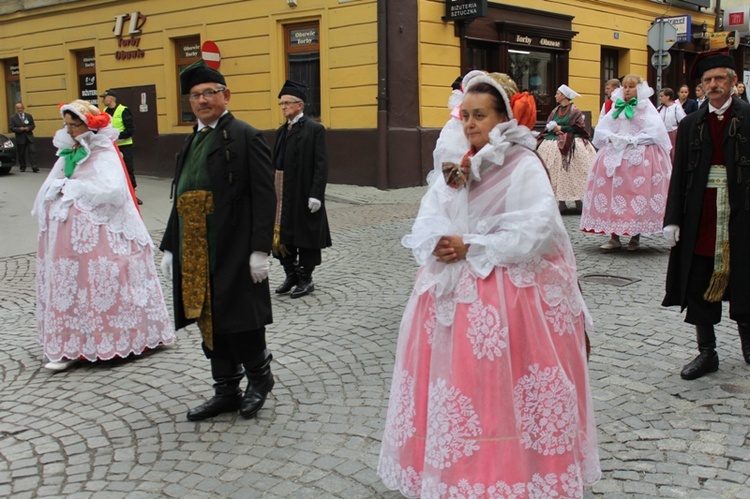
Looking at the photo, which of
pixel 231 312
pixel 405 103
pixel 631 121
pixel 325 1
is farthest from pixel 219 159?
pixel 325 1

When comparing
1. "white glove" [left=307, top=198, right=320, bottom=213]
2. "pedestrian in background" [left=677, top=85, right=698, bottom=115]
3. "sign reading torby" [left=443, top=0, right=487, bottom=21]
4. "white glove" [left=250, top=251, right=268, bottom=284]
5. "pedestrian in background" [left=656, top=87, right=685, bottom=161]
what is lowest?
"white glove" [left=250, top=251, right=268, bottom=284]

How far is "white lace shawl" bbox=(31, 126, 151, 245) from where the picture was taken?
5.30m

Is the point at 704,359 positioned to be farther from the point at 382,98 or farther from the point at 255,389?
the point at 382,98

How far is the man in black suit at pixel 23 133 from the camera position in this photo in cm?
2020

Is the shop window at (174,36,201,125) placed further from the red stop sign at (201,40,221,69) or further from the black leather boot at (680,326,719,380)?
the black leather boot at (680,326,719,380)

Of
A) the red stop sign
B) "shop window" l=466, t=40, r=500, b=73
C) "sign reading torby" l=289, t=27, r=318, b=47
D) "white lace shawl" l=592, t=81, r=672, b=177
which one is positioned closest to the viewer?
"white lace shawl" l=592, t=81, r=672, b=177

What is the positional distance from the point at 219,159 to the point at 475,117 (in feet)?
5.34

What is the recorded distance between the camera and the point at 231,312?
4.09 m

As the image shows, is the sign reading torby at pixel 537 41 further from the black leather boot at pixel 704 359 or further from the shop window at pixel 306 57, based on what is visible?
the black leather boot at pixel 704 359

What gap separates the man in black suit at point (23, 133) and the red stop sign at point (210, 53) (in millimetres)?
Answer: 6585

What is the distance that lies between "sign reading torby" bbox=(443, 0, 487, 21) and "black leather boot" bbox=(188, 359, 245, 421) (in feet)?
40.0

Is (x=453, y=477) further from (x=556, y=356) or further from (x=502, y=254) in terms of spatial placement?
(x=502, y=254)

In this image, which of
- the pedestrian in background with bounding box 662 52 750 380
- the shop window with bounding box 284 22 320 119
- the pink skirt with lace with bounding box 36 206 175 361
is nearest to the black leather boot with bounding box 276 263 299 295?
the pink skirt with lace with bounding box 36 206 175 361

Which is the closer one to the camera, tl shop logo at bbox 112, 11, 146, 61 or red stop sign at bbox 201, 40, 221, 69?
red stop sign at bbox 201, 40, 221, 69
